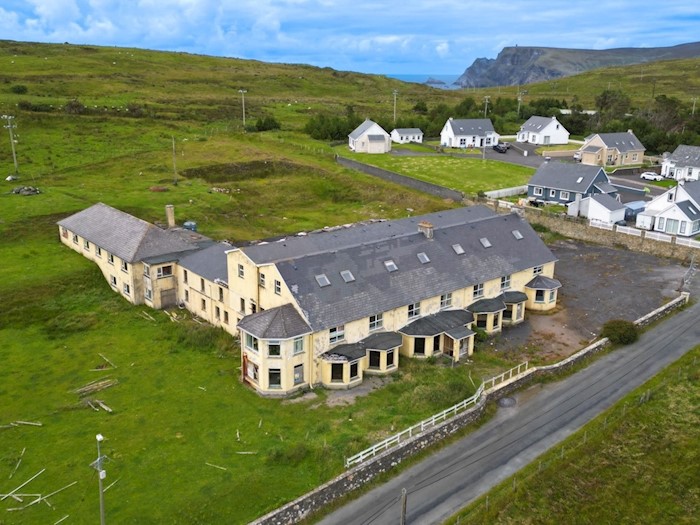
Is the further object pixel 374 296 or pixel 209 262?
pixel 209 262

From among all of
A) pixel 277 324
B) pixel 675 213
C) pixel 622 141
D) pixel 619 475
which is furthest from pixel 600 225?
pixel 622 141

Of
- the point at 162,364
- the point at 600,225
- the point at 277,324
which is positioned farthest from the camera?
the point at 600,225

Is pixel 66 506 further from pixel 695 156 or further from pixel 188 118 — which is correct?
pixel 188 118

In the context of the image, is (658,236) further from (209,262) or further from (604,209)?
(209,262)

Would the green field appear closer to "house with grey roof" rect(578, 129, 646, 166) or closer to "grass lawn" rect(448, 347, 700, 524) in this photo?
"grass lawn" rect(448, 347, 700, 524)

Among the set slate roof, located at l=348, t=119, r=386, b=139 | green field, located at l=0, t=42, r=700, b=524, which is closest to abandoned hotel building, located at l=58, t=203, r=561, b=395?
green field, located at l=0, t=42, r=700, b=524

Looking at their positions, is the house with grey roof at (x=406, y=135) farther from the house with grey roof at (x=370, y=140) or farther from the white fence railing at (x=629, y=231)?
the white fence railing at (x=629, y=231)

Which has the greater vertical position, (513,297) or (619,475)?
(513,297)
